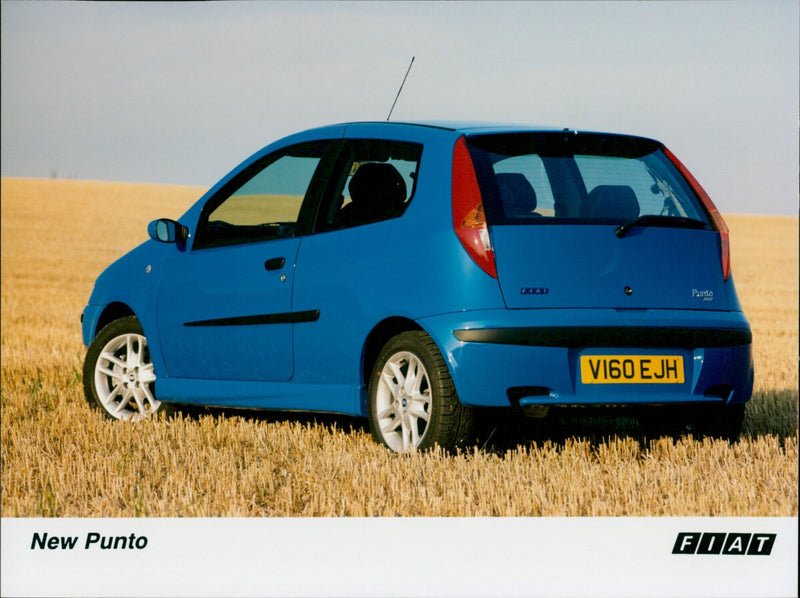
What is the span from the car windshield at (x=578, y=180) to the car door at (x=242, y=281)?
1218 mm

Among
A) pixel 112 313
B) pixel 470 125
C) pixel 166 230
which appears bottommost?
pixel 112 313

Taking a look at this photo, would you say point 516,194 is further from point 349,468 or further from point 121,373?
point 121,373

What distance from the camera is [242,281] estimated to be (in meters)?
7.12

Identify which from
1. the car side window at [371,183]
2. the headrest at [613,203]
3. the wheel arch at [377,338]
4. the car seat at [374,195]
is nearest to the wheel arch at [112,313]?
the car side window at [371,183]

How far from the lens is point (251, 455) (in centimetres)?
665

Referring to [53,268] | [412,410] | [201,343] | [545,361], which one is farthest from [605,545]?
[53,268]

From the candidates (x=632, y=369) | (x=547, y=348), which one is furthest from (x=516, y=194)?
(x=632, y=369)

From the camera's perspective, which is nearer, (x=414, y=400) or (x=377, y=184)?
(x=414, y=400)

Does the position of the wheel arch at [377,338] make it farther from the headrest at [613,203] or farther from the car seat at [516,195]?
the headrest at [613,203]

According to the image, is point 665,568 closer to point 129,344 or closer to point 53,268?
point 129,344

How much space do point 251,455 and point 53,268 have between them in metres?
22.0

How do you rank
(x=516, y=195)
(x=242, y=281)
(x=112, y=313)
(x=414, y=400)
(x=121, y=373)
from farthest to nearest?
(x=112, y=313), (x=121, y=373), (x=242, y=281), (x=414, y=400), (x=516, y=195)

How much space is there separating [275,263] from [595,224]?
1.81m

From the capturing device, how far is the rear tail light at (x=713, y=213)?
20.6 feet
